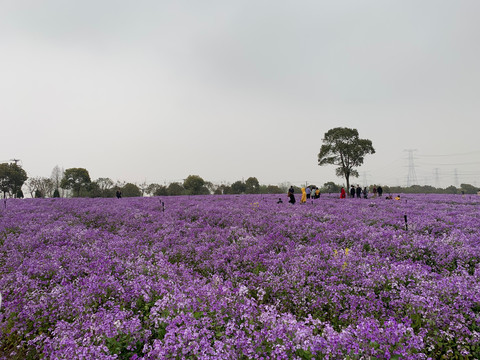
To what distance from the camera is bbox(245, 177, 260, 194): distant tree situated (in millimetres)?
68312

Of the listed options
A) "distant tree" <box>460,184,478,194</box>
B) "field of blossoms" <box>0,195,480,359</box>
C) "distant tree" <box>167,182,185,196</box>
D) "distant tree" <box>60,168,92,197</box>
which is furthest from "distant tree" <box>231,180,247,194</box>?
"distant tree" <box>460,184,478,194</box>

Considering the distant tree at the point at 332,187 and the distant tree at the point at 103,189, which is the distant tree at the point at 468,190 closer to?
the distant tree at the point at 332,187

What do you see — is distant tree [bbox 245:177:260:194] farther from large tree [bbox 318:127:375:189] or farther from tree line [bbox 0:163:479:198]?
large tree [bbox 318:127:375:189]

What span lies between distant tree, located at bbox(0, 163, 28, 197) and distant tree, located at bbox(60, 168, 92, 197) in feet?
33.4

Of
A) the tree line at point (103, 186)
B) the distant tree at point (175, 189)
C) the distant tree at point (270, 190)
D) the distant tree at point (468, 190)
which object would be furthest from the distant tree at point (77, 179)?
the distant tree at point (468, 190)

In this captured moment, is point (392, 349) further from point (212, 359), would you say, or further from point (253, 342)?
point (212, 359)

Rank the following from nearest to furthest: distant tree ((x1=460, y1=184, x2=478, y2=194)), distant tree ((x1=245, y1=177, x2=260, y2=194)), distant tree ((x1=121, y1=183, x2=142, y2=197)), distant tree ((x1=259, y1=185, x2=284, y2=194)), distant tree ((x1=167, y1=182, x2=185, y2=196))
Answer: distant tree ((x1=167, y1=182, x2=185, y2=196)), distant tree ((x1=121, y1=183, x2=142, y2=197)), distant tree ((x1=245, y1=177, x2=260, y2=194)), distant tree ((x1=259, y1=185, x2=284, y2=194)), distant tree ((x1=460, y1=184, x2=478, y2=194))

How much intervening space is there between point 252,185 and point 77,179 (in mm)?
43315

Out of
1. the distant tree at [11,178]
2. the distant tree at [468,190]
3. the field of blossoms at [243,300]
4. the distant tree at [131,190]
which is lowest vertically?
the field of blossoms at [243,300]

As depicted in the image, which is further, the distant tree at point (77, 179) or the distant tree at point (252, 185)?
the distant tree at point (252, 185)

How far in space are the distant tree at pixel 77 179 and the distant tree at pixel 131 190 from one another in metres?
8.46

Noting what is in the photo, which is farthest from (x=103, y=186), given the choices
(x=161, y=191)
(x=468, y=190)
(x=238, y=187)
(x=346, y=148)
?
(x=468, y=190)

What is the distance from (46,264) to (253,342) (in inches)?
287

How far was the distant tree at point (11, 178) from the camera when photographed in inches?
2329
